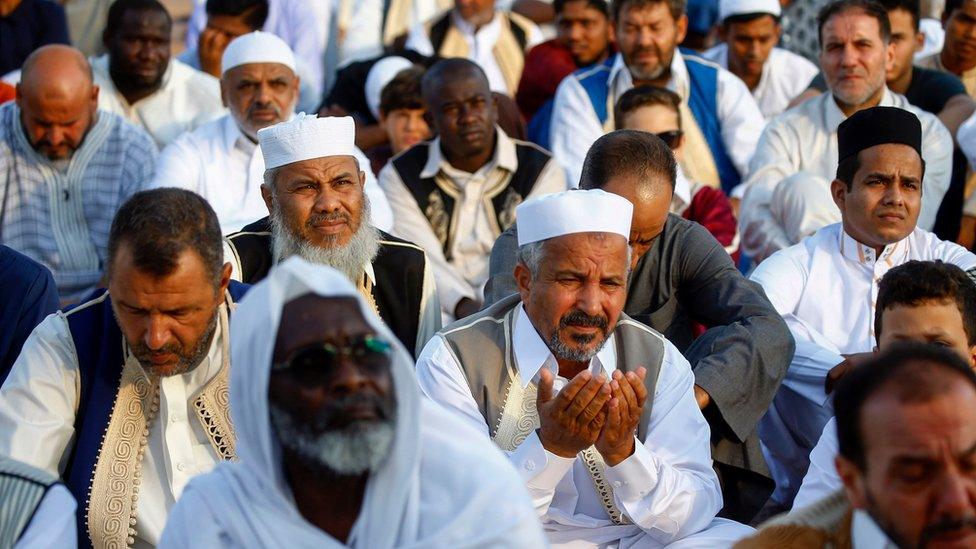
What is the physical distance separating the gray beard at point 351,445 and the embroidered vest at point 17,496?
0.73 m

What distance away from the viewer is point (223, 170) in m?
7.24

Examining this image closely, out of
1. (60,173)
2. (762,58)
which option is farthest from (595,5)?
(60,173)

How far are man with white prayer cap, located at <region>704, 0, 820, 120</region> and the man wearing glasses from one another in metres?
3.80

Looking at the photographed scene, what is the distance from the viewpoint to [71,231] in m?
7.16

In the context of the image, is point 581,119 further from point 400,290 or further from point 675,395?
point 675,395

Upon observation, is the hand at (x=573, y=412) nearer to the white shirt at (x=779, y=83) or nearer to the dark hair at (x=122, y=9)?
the dark hair at (x=122, y=9)

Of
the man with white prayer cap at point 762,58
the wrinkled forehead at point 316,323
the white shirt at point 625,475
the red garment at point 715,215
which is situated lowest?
the white shirt at point 625,475

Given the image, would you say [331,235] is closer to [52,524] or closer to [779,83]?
[52,524]

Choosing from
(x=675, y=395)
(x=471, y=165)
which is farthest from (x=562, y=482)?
(x=471, y=165)

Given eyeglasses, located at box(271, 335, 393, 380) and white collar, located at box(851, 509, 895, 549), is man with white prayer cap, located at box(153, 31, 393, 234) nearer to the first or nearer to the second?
eyeglasses, located at box(271, 335, 393, 380)

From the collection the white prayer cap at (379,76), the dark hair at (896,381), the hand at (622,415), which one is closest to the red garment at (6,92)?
the white prayer cap at (379,76)

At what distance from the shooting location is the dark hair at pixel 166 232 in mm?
4098

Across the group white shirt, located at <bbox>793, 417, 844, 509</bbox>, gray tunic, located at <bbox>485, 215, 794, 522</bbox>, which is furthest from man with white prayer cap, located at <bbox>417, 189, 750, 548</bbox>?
gray tunic, located at <bbox>485, 215, 794, 522</bbox>

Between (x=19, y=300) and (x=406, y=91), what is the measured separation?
3427mm
